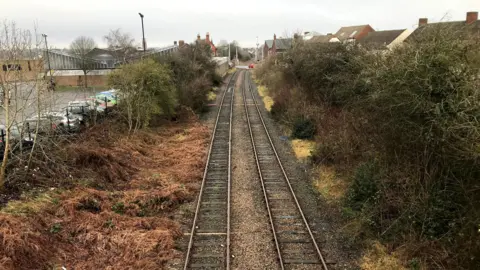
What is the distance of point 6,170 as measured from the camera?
10.6m

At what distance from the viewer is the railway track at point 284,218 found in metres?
8.40

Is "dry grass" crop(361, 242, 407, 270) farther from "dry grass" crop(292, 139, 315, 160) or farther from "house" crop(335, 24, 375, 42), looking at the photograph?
"house" crop(335, 24, 375, 42)

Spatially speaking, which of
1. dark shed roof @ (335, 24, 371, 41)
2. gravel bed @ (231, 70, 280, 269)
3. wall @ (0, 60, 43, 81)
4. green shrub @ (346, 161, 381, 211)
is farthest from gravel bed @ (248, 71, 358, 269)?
dark shed roof @ (335, 24, 371, 41)

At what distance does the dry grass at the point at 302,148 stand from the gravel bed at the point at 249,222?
2245mm

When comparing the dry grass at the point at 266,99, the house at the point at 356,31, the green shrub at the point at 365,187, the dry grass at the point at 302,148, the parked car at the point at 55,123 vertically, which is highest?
the house at the point at 356,31

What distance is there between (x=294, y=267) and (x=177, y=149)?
1095 centimetres

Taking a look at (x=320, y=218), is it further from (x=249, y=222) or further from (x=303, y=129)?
(x=303, y=129)

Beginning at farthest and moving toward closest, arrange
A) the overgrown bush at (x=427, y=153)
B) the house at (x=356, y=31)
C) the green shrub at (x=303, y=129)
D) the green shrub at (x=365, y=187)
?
1. the house at (x=356, y=31)
2. the green shrub at (x=303, y=129)
3. the green shrub at (x=365, y=187)
4. the overgrown bush at (x=427, y=153)

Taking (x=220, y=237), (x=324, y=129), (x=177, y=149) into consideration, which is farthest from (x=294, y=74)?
(x=220, y=237)

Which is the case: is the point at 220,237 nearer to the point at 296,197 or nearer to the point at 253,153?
the point at 296,197

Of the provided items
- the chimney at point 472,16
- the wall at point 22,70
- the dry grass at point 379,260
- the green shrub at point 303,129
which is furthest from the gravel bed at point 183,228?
the chimney at point 472,16

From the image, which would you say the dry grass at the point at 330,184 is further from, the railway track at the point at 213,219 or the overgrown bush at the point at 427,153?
the railway track at the point at 213,219

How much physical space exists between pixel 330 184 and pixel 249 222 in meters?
4.10

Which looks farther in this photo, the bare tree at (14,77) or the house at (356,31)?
the house at (356,31)
